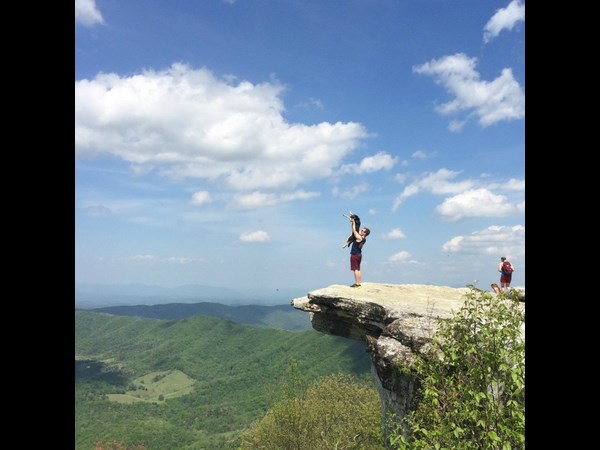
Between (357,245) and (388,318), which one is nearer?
A: (388,318)

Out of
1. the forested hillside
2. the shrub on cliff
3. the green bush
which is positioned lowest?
the forested hillside

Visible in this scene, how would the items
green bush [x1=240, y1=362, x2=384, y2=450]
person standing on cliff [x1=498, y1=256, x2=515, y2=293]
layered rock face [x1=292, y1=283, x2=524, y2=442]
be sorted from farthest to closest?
green bush [x1=240, y1=362, x2=384, y2=450] < person standing on cliff [x1=498, y1=256, x2=515, y2=293] < layered rock face [x1=292, y1=283, x2=524, y2=442]

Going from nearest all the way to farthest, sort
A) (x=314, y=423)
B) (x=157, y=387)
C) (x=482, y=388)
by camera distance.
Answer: (x=482, y=388) → (x=314, y=423) → (x=157, y=387)

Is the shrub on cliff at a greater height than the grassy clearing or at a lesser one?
greater

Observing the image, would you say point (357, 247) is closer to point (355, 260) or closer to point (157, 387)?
point (355, 260)

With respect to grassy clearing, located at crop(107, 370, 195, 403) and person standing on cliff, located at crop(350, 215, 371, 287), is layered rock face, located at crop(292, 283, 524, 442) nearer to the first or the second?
person standing on cliff, located at crop(350, 215, 371, 287)

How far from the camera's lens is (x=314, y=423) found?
38875mm

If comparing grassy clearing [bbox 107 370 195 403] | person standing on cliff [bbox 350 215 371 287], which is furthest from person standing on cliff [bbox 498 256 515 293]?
grassy clearing [bbox 107 370 195 403]

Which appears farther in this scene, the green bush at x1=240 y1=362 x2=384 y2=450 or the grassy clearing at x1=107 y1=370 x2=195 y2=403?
Answer: the grassy clearing at x1=107 y1=370 x2=195 y2=403

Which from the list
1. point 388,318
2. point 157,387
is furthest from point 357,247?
point 157,387

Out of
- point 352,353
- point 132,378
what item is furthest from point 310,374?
point 132,378

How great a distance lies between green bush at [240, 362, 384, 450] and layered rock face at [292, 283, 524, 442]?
17.0 m

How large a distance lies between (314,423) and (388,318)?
25091 mm

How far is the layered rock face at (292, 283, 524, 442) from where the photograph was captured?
16.2 metres
